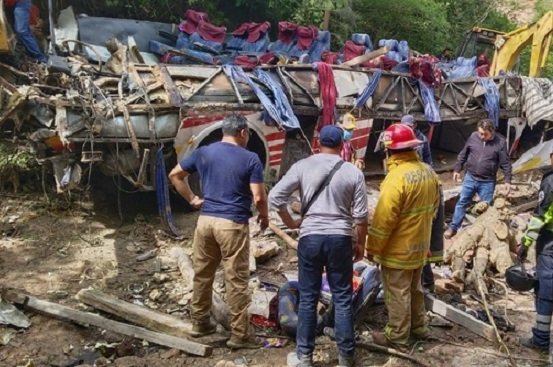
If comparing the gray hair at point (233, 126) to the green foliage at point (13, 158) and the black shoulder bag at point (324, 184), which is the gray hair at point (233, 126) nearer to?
the black shoulder bag at point (324, 184)

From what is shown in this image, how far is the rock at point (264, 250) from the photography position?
622 centimetres

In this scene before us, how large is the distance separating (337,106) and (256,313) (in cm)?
452

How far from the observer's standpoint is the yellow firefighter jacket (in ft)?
13.1

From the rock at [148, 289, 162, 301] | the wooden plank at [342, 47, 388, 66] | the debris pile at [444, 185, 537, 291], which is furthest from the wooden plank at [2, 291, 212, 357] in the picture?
the wooden plank at [342, 47, 388, 66]

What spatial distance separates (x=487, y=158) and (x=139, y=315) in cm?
453

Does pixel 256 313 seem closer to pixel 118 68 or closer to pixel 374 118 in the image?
pixel 118 68

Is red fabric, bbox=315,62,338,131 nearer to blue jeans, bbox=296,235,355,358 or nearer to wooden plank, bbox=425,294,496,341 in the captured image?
wooden plank, bbox=425,294,496,341

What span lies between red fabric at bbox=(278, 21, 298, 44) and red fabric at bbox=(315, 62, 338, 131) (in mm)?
2572

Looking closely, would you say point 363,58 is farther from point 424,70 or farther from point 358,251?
point 358,251

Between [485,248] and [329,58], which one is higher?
[329,58]

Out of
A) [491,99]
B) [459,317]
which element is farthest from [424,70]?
[459,317]

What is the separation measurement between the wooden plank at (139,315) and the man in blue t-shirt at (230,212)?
35 centimetres

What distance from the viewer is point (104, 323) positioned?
4.52 metres

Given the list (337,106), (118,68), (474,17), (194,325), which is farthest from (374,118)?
(474,17)
